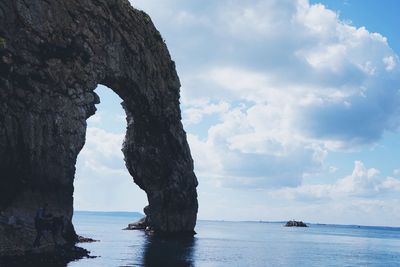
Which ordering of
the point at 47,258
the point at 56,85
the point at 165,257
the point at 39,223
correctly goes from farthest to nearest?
the point at 165,257
the point at 56,85
the point at 39,223
the point at 47,258

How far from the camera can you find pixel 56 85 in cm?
4872

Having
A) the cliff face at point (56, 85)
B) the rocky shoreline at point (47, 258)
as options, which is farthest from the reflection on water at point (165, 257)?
the cliff face at point (56, 85)

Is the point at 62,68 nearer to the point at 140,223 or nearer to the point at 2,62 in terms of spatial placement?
the point at 2,62

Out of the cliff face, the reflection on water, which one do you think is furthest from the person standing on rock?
the reflection on water

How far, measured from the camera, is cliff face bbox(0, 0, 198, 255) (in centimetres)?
4266

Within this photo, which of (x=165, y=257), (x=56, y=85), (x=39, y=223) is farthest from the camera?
(x=165, y=257)

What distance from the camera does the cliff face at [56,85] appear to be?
42.7 meters

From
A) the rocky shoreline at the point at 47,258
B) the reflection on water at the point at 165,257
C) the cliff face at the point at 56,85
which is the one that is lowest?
the reflection on water at the point at 165,257

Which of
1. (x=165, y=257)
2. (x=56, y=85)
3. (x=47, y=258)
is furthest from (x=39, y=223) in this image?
(x=56, y=85)

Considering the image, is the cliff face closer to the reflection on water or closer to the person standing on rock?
the person standing on rock

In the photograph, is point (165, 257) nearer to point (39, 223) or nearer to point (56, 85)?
point (39, 223)

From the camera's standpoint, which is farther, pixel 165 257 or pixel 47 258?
pixel 165 257

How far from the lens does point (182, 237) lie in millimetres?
84500

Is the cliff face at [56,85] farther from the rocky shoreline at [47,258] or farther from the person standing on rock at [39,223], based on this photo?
the rocky shoreline at [47,258]
